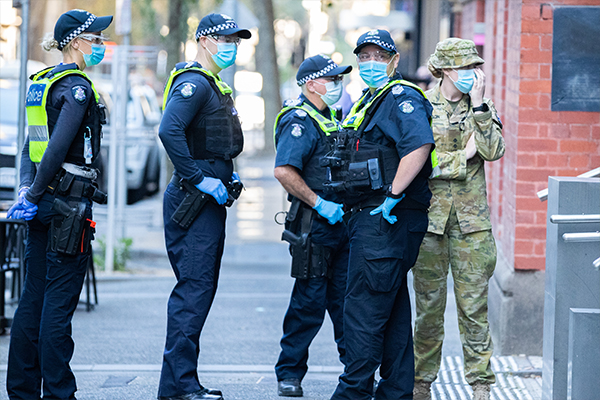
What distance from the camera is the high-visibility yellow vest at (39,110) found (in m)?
4.42

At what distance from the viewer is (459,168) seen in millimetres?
4629

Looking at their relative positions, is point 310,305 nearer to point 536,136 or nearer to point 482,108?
point 482,108

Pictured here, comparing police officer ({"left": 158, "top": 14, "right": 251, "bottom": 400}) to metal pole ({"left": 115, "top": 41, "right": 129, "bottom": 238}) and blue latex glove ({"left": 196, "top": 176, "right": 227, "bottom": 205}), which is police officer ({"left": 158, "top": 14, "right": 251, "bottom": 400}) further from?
metal pole ({"left": 115, "top": 41, "right": 129, "bottom": 238})

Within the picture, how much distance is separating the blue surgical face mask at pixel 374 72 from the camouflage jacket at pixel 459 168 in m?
0.45

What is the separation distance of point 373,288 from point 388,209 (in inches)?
15.4

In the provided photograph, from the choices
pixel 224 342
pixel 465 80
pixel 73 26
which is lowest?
pixel 224 342

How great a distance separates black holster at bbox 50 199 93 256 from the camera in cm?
438

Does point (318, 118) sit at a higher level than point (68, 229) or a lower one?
higher

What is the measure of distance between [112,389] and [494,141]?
2627 mm

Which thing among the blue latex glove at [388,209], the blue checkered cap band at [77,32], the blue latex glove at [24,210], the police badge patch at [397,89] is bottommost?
the blue latex glove at [24,210]

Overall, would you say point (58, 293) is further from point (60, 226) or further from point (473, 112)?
point (473, 112)

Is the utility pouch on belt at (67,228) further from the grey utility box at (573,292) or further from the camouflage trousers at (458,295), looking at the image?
the grey utility box at (573,292)

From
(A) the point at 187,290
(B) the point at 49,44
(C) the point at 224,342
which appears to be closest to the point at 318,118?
(A) the point at 187,290

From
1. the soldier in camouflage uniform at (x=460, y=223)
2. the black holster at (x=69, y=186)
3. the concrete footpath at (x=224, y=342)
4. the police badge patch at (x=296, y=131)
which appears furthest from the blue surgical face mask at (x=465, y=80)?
the black holster at (x=69, y=186)
